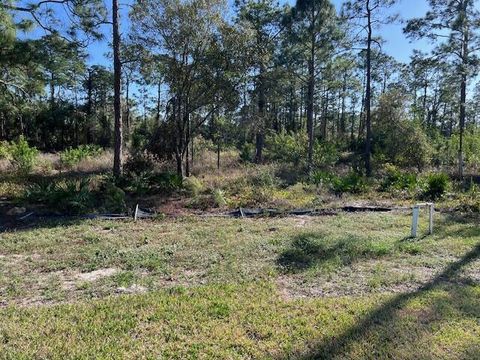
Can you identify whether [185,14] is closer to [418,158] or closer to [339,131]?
[418,158]

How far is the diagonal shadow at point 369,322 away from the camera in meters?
2.50

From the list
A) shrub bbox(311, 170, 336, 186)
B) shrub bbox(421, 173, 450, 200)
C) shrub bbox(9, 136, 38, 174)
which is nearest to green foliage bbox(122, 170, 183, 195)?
shrub bbox(9, 136, 38, 174)

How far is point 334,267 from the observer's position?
13.8 ft

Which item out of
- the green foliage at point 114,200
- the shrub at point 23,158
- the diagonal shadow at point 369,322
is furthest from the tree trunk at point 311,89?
the diagonal shadow at point 369,322

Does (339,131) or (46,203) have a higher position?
(339,131)

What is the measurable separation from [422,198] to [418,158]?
6526 mm

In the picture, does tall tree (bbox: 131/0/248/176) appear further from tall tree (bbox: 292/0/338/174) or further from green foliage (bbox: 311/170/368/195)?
tall tree (bbox: 292/0/338/174)

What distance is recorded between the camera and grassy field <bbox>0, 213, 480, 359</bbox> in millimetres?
2578

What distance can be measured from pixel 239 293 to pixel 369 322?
123 cm

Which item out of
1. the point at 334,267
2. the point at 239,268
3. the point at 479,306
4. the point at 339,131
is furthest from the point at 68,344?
the point at 339,131

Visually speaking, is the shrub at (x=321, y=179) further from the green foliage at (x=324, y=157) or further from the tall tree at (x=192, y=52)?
the green foliage at (x=324, y=157)

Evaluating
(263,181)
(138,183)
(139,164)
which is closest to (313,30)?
(263,181)

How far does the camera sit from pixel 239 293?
3.49 metres

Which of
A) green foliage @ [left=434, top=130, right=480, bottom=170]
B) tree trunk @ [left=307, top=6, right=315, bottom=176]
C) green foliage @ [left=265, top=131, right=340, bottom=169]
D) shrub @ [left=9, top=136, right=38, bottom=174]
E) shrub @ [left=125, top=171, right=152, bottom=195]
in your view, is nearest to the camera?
shrub @ [left=125, top=171, right=152, bottom=195]
